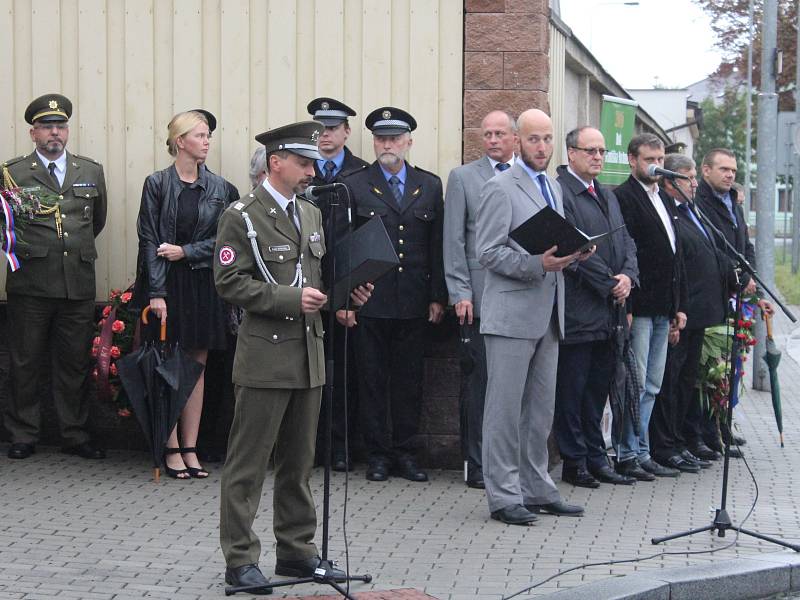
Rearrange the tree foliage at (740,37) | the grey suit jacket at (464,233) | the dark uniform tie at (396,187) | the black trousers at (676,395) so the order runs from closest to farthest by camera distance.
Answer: the grey suit jacket at (464,233) → the dark uniform tie at (396,187) → the black trousers at (676,395) → the tree foliage at (740,37)

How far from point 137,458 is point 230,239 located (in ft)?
13.1

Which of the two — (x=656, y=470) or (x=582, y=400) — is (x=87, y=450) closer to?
(x=582, y=400)

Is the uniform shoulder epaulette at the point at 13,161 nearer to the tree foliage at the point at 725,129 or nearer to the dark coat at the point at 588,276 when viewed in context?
the dark coat at the point at 588,276

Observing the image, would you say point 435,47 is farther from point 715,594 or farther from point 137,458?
point 715,594

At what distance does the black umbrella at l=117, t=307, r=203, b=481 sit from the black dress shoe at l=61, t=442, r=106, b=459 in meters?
0.82

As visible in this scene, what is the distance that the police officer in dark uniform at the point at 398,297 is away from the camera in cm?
953

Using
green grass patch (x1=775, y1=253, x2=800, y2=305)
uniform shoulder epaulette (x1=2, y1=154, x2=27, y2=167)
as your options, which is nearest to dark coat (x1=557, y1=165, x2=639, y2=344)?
uniform shoulder epaulette (x1=2, y1=154, x2=27, y2=167)

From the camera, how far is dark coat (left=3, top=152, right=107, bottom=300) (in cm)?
977

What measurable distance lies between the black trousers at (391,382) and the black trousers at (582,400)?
0.95 metres

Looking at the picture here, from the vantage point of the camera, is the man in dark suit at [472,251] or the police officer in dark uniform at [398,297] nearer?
the man in dark suit at [472,251]

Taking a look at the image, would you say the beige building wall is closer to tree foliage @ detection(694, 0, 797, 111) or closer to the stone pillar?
the stone pillar

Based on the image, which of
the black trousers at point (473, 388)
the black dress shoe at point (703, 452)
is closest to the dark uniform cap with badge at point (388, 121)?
the black trousers at point (473, 388)

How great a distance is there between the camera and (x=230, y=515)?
657 centimetres

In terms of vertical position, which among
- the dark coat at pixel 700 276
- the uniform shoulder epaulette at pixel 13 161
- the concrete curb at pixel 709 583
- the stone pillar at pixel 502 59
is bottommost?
the concrete curb at pixel 709 583
